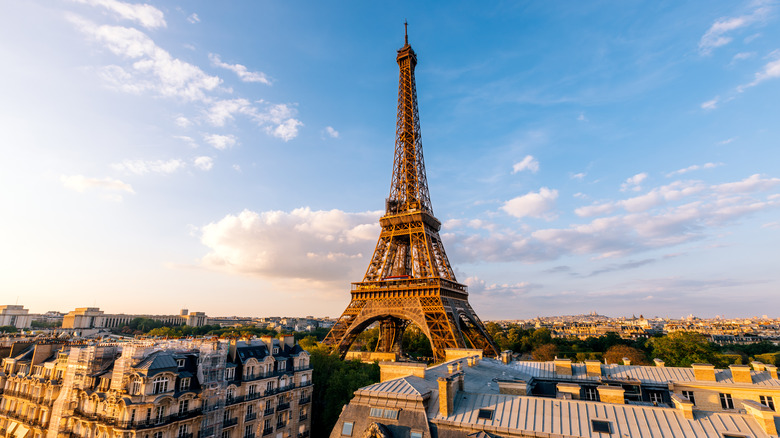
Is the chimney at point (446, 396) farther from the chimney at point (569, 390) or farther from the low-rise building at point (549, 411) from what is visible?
the chimney at point (569, 390)

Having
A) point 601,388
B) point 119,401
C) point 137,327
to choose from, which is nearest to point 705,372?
A: point 601,388

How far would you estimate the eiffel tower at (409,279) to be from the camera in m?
48.2

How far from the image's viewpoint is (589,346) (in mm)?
96688

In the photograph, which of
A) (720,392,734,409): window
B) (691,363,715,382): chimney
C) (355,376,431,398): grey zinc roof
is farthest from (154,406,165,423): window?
(720,392,734,409): window

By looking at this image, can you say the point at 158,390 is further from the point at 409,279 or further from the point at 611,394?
the point at 409,279

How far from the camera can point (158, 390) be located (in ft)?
77.3

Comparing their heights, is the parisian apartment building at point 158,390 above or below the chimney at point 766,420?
below

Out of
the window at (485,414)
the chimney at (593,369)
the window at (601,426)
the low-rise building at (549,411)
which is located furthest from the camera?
the chimney at (593,369)

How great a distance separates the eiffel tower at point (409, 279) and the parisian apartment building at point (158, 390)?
16202mm

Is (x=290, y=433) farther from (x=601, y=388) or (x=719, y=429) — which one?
(x=719, y=429)

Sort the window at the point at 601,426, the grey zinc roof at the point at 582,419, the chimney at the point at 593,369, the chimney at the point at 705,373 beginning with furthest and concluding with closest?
the chimney at the point at 593,369 → the chimney at the point at 705,373 → the window at the point at 601,426 → the grey zinc roof at the point at 582,419

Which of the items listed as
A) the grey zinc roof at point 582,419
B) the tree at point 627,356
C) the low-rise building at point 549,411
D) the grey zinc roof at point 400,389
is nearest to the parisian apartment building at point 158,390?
the low-rise building at point 549,411

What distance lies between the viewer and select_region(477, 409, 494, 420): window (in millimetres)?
15373

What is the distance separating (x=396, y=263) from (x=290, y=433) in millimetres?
32833
